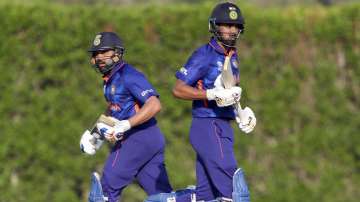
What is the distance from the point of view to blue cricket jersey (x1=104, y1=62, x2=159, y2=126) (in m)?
9.20

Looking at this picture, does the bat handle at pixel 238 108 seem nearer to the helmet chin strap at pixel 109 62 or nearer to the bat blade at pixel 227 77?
the bat blade at pixel 227 77

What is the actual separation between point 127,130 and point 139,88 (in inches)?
15.6

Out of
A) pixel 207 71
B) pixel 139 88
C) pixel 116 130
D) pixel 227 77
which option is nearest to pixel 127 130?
pixel 116 130

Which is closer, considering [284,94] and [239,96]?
[239,96]

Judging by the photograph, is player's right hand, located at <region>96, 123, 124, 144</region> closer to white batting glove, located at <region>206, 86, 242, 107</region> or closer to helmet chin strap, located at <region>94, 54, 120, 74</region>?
helmet chin strap, located at <region>94, 54, 120, 74</region>

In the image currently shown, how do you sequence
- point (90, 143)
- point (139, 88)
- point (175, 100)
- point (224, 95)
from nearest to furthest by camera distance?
point (224, 95) → point (139, 88) → point (90, 143) → point (175, 100)

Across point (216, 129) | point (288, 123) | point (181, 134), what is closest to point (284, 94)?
point (288, 123)

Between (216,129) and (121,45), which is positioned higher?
(121,45)

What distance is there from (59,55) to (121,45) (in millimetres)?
4553

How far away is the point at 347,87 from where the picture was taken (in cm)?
1427

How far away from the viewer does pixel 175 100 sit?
46.0 feet

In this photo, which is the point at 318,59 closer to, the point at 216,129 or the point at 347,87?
the point at 347,87

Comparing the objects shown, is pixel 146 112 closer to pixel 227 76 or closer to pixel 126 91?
pixel 126 91

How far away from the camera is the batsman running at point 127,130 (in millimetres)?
9188
